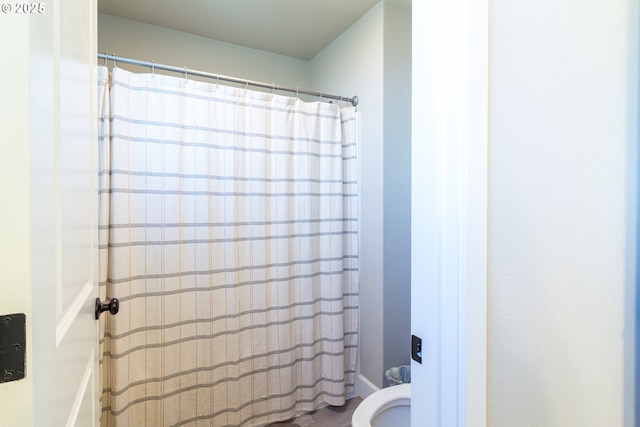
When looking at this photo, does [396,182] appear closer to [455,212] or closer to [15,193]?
[455,212]

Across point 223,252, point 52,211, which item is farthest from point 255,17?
point 52,211

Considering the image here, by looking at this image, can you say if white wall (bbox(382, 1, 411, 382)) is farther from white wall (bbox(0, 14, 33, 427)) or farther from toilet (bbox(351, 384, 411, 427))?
white wall (bbox(0, 14, 33, 427))

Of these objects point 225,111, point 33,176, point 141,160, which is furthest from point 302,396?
point 33,176

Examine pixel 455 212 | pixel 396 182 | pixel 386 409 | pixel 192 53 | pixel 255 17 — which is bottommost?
pixel 386 409

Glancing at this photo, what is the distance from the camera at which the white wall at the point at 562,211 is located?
2.00 ft

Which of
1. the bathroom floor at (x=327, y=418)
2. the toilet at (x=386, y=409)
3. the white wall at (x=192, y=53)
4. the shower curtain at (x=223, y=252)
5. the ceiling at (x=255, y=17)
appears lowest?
the bathroom floor at (x=327, y=418)

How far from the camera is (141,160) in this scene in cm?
138

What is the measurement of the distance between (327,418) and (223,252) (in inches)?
45.7

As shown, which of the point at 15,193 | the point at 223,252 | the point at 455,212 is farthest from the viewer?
the point at 223,252

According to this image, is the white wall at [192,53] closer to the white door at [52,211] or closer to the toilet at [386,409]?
the white door at [52,211]

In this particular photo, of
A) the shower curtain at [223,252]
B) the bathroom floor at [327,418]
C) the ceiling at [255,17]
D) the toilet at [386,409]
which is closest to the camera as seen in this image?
the toilet at [386,409]

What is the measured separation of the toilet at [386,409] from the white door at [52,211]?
0.87 meters

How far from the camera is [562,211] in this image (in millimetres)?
713

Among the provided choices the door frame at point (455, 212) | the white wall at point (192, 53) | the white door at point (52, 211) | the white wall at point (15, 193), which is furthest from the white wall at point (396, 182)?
the white wall at point (15, 193)
